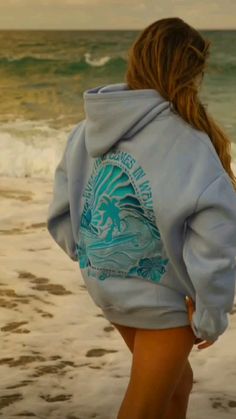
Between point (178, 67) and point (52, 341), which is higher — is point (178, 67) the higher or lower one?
the higher one

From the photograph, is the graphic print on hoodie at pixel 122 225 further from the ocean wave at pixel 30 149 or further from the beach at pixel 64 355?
the ocean wave at pixel 30 149

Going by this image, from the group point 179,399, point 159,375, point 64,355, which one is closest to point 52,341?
point 64,355

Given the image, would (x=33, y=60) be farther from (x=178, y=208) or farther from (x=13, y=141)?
(x=178, y=208)

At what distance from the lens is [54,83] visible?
71.0 ft

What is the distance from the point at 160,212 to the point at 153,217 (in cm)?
4

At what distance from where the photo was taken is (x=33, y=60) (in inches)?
953

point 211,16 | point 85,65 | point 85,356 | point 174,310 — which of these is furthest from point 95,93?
point 211,16

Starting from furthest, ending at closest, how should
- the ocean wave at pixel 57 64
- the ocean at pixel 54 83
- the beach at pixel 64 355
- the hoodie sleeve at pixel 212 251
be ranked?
the ocean wave at pixel 57 64 < the ocean at pixel 54 83 < the beach at pixel 64 355 < the hoodie sleeve at pixel 212 251

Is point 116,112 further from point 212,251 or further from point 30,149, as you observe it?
point 30,149

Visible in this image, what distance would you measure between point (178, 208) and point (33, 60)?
74.1 ft

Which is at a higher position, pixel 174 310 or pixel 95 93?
pixel 95 93

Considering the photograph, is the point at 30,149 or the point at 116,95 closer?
the point at 116,95

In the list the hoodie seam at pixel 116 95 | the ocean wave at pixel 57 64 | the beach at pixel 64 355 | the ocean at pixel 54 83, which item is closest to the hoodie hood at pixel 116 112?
the hoodie seam at pixel 116 95

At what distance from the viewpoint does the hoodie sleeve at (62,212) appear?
2.40 m
